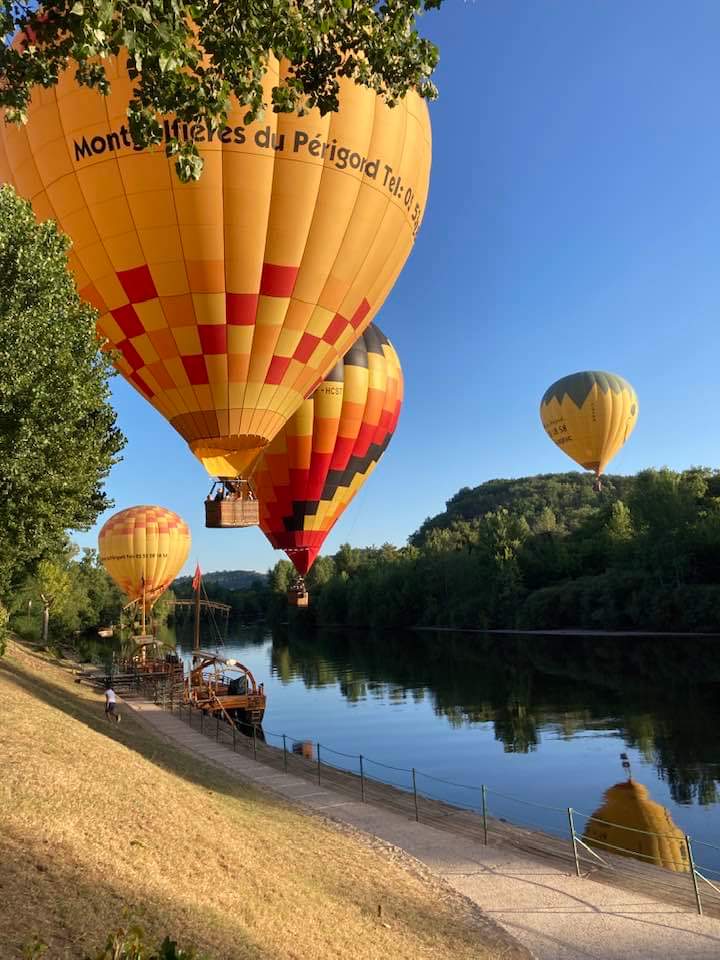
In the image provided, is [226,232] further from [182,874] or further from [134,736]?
[134,736]

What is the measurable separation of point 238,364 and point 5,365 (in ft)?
16.4

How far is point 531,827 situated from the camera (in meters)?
16.2

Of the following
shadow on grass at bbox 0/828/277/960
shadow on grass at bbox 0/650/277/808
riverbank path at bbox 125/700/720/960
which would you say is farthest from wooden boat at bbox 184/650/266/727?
shadow on grass at bbox 0/828/277/960

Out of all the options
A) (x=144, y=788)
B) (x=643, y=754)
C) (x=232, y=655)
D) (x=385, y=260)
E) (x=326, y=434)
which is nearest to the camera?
(x=144, y=788)

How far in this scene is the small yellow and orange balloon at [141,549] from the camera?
4638 centimetres

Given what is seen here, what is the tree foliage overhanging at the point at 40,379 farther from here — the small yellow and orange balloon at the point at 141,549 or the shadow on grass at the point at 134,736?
the small yellow and orange balloon at the point at 141,549

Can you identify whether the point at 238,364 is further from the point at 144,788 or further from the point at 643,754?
the point at 643,754

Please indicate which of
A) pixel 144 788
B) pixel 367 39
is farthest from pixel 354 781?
pixel 367 39

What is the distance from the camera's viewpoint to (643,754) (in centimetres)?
2352

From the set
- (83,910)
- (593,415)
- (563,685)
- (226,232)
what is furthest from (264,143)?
(593,415)

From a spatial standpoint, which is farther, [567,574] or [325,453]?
[567,574]

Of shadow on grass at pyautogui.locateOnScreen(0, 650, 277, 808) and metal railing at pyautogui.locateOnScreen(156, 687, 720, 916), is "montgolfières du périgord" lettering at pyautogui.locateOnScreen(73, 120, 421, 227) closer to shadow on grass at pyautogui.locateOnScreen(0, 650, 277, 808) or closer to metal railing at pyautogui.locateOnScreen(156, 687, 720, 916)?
shadow on grass at pyautogui.locateOnScreen(0, 650, 277, 808)

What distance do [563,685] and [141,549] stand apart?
26916 mm

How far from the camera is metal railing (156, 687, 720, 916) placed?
11.5 metres
